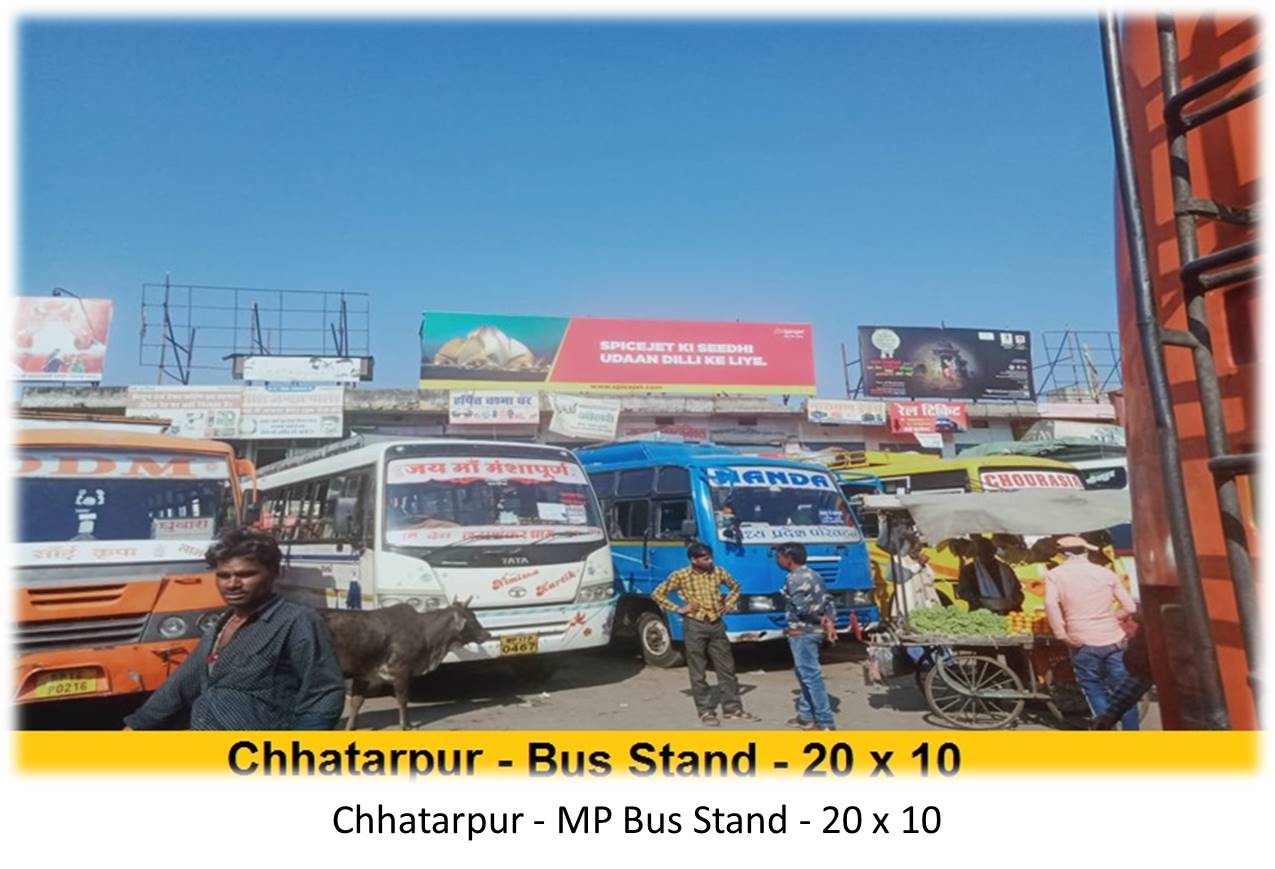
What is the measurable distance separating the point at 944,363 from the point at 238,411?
71.0 ft

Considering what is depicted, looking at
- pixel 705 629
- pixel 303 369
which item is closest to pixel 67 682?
pixel 705 629

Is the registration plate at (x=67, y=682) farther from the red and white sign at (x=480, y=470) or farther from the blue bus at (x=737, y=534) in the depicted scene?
the blue bus at (x=737, y=534)

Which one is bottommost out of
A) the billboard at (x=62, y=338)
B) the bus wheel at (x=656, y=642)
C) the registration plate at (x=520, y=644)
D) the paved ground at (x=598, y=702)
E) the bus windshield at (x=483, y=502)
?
the paved ground at (x=598, y=702)

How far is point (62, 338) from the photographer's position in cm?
2002

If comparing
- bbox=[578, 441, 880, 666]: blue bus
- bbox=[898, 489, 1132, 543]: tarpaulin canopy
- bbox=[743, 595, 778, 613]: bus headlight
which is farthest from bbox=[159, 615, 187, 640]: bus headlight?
bbox=[898, 489, 1132, 543]: tarpaulin canopy

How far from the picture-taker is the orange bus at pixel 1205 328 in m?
1.58

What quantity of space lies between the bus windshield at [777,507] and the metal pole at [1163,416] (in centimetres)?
613

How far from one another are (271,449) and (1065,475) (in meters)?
17.4

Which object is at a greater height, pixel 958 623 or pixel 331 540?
pixel 331 540

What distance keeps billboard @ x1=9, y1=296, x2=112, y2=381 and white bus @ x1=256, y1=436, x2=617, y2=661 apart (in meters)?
17.4

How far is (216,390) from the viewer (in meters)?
17.8

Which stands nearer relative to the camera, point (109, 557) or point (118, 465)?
point (109, 557)

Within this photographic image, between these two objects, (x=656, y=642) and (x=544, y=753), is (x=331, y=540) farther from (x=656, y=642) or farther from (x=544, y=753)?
(x=544, y=753)

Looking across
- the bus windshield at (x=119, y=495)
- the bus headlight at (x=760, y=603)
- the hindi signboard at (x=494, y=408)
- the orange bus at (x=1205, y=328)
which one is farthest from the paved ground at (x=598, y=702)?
the hindi signboard at (x=494, y=408)
